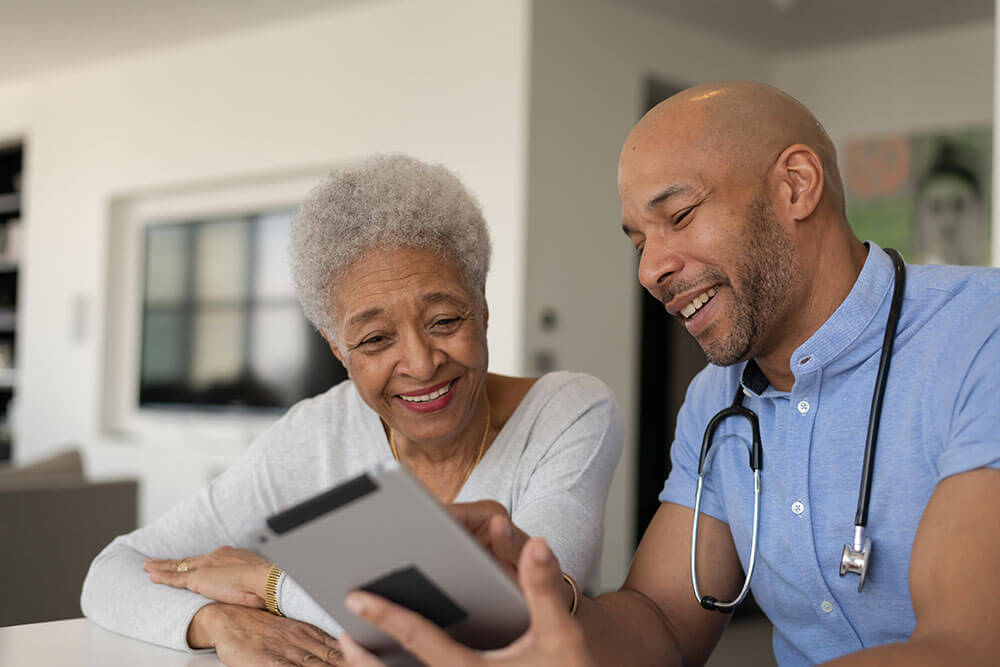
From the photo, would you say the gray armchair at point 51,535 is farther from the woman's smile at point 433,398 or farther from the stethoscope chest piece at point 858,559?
the stethoscope chest piece at point 858,559

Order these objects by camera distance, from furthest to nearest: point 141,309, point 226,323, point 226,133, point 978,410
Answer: point 141,309 → point 226,323 → point 226,133 → point 978,410

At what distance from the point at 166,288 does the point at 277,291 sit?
103cm

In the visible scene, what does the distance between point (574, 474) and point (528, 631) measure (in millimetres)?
712

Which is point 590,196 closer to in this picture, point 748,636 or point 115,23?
point 748,636

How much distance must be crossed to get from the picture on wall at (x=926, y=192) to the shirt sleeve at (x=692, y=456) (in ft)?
12.8

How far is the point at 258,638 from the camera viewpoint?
137 cm

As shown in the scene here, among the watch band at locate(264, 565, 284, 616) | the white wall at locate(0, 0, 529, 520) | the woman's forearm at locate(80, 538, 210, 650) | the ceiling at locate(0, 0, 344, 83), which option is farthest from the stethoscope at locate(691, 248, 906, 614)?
the ceiling at locate(0, 0, 344, 83)

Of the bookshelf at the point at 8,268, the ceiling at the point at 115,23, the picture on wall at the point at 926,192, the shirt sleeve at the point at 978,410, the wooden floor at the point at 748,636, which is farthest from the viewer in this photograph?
the bookshelf at the point at 8,268

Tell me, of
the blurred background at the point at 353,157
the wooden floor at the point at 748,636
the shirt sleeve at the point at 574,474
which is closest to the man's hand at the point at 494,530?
the shirt sleeve at the point at 574,474

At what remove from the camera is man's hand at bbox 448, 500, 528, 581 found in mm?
1121

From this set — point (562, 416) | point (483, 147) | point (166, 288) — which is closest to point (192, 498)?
point (562, 416)

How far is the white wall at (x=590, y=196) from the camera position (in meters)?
4.50

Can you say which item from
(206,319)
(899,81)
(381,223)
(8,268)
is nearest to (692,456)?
(381,223)

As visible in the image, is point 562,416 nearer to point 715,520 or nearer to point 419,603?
point 715,520
